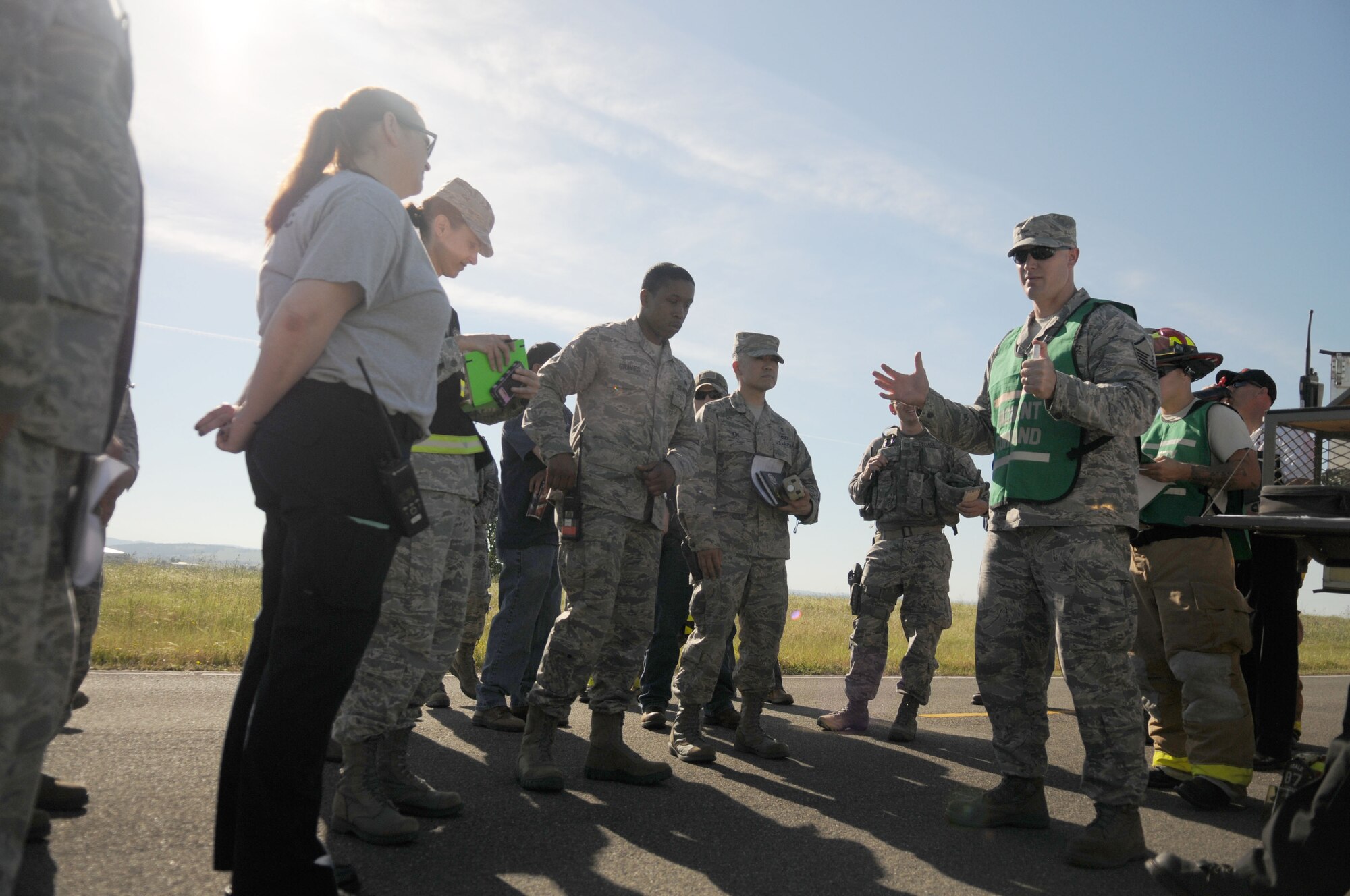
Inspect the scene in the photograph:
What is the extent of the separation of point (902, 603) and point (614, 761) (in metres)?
3.15

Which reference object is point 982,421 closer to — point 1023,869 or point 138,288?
point 1023,869

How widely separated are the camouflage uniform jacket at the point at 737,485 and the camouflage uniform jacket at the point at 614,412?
1.91 ft

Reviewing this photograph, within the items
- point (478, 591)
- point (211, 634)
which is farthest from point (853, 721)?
point (211, 634)

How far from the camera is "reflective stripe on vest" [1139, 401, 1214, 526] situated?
5.45m

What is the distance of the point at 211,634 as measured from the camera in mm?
9453

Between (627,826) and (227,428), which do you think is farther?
(627,826)

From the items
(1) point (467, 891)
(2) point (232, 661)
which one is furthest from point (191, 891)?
(2) point (232, 661)

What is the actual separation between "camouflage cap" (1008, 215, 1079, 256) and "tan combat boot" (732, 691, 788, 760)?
9.63 feet

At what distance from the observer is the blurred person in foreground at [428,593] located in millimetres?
3422

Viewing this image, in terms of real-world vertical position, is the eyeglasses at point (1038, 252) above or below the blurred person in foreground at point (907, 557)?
above

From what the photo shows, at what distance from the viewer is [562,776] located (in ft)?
14.3

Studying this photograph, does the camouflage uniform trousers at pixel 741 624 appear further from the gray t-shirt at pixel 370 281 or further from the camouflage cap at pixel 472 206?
the gray t-shirt at pixel 370 281

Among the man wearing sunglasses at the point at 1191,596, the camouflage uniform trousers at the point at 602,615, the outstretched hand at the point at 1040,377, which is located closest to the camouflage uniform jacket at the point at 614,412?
the camouflage uniform trousers at the point at 602,615

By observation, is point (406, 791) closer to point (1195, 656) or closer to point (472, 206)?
point (472, 206)
